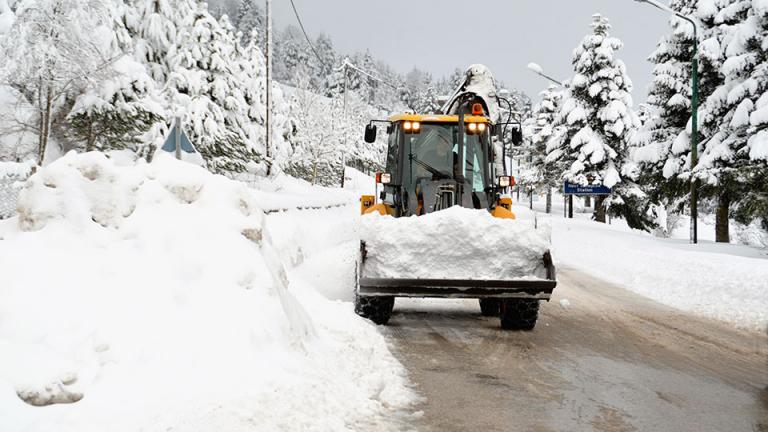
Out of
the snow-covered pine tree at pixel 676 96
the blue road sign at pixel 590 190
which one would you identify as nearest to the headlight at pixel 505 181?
the snow-covered pine tree at pixel 676 96

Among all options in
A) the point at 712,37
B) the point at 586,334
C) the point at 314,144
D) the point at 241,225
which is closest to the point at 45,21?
the point at 241,225

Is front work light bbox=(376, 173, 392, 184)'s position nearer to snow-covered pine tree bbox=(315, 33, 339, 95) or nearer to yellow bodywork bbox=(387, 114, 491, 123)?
yellow bodywork bbox=(387, 114, 491, 123)

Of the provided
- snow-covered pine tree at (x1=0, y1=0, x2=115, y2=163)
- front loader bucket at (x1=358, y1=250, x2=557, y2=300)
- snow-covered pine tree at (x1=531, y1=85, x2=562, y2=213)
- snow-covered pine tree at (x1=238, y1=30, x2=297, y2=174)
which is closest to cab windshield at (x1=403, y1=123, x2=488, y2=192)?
front loader bucket at (x1=358, y1=250, x2=557, y2=300)

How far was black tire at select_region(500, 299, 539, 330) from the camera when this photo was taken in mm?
7445

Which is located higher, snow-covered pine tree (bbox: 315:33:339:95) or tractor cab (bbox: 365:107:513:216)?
snow-covered pine tree (bbox: 315:33:339:95)

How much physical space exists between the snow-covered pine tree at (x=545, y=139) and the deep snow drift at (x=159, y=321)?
36.2 metres

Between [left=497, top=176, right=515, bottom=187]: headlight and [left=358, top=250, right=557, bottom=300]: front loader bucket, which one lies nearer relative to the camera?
[left=358, top=250, right=557, bottom=300]: front loader bucket

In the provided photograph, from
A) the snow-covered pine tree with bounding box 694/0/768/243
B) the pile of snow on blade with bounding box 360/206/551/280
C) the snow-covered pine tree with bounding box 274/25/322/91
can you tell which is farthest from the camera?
the snow-covered pine tree with bounding box 274/25/322/91

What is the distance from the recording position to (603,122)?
1399 inches

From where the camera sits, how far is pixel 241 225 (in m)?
5.59

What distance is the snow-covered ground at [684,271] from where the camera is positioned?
9752mm

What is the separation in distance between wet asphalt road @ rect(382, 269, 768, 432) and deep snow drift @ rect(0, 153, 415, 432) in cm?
56

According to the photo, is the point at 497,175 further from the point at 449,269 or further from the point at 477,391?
the point at 477,391

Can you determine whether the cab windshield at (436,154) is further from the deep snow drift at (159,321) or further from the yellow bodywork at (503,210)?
the deep snow drift at (159,321)
